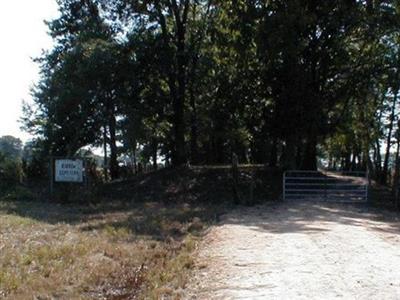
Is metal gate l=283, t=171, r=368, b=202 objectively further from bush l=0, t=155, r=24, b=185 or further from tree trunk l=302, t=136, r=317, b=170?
bush l=0, t=155, r=24, b=185

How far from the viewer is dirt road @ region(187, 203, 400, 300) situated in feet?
27.0

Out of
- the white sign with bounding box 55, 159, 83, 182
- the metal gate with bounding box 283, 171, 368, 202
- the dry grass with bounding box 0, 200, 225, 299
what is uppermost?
the white sign with bounding box 55, 159, 83, 182

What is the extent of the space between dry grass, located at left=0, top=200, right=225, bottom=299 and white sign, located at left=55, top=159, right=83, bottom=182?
14.9ft

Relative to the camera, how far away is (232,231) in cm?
1450

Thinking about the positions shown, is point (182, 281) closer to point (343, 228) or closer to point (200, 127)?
point (343, 228)

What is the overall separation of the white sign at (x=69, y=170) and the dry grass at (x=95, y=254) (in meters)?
4.55

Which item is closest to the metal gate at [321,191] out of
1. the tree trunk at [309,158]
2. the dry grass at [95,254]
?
the tree trunk at [309,158]

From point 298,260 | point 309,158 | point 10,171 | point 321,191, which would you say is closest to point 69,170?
point 10,171

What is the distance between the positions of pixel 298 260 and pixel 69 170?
14889 mm

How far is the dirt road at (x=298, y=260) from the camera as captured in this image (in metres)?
8.23

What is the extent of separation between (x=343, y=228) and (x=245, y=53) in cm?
1459

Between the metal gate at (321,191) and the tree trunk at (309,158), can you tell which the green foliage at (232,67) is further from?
the metal gate at (321,191)

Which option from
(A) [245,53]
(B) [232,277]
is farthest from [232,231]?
(A) [245,53]

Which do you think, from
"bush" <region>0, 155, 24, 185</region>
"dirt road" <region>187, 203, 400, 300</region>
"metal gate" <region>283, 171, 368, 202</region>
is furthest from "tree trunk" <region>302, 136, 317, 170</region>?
"bush" <region>0, 155, 24, 185</region>
